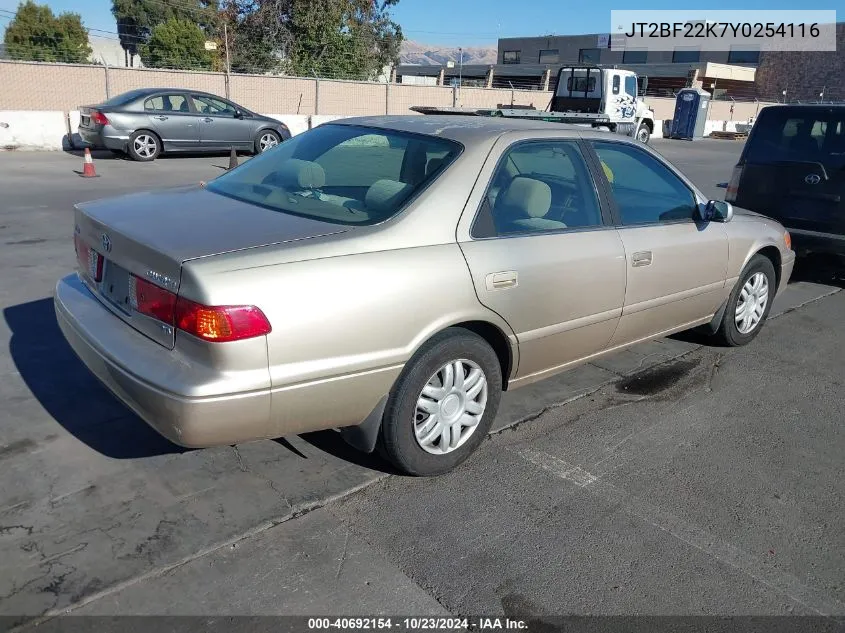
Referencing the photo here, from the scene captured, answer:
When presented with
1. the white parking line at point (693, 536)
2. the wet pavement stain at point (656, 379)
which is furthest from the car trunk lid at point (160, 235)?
the wet pavement stain at point (656, 379)

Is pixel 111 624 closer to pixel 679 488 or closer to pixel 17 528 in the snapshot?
pixel 17 528

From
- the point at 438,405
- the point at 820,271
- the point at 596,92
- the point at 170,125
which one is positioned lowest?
the point at 820,271

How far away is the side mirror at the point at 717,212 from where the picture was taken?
181 inches

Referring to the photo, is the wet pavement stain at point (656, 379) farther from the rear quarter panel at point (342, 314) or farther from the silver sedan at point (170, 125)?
the silver sedan at point (170, 125)

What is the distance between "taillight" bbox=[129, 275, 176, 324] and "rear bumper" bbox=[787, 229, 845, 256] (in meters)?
6.55

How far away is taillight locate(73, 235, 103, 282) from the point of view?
331 cm

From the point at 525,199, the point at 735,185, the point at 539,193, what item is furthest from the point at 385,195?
the point at 735,185

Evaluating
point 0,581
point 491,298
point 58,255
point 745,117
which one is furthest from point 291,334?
point 745,117

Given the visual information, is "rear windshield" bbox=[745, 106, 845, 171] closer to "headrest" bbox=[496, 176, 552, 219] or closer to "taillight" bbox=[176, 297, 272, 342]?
"headrest" bbox=[496, 176, 552, 219]

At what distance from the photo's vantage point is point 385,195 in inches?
133

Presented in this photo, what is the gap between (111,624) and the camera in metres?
2.41

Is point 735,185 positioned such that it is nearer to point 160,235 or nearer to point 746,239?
point 746,239

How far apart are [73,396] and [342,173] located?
195cm

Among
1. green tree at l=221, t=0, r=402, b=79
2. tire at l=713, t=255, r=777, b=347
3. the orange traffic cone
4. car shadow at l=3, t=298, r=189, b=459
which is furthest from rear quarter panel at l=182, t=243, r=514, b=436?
green tree at l=221, t=0, r=402, b=79
